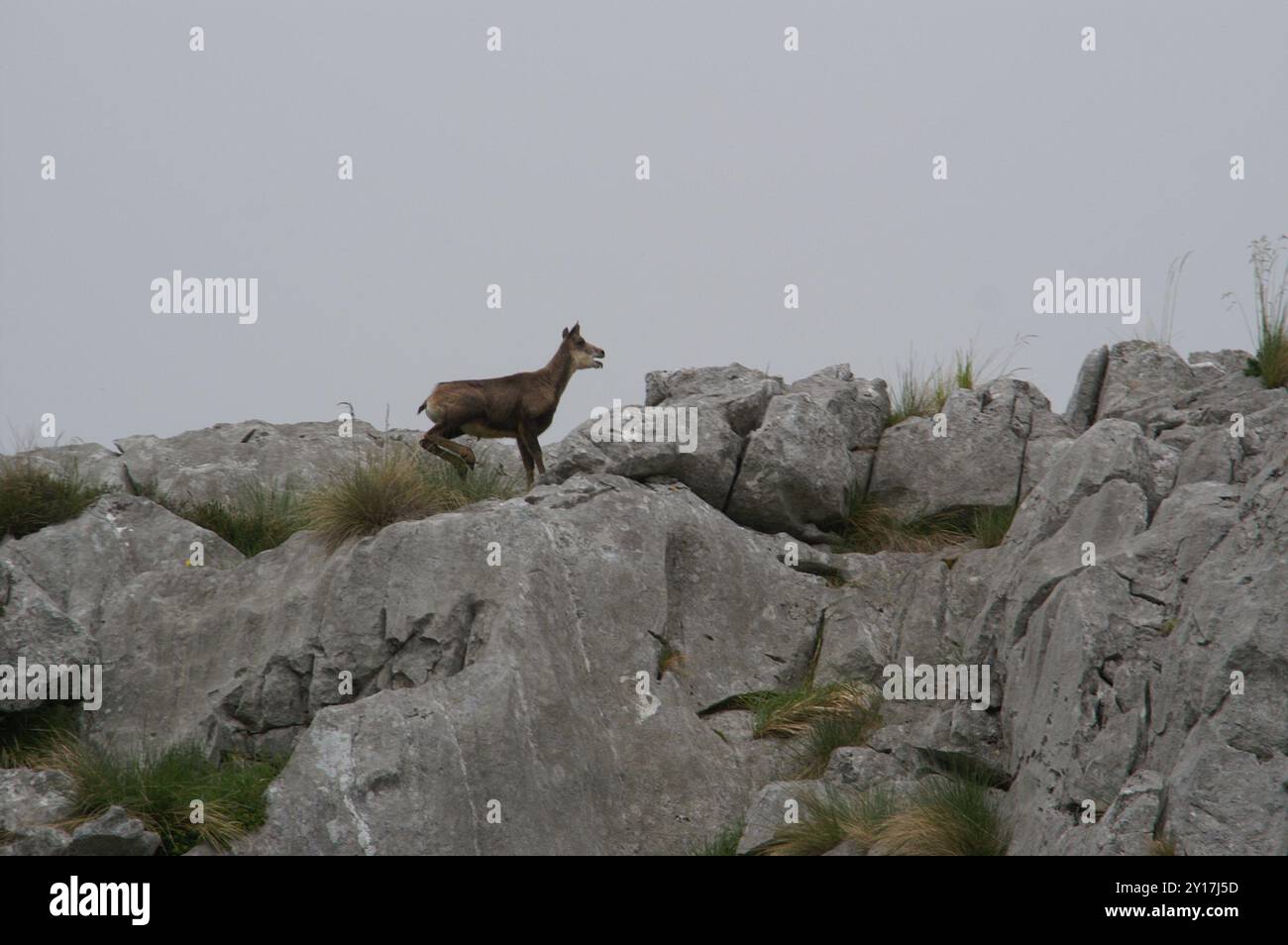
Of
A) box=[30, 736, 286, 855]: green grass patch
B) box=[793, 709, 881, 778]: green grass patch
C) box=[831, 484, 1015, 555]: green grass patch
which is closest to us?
box=[30, 736, 286, 855]: green grass patch

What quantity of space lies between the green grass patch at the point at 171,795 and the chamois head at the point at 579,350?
5947mm

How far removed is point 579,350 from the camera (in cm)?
1512

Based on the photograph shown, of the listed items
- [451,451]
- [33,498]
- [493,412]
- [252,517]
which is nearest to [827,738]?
[451,451]

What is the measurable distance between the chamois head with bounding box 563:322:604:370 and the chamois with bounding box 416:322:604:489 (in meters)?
0.37

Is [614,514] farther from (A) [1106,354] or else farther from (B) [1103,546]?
(A) [1106,354]

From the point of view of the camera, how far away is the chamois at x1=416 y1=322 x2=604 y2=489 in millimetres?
13562

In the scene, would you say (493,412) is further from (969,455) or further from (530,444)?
(969,455)

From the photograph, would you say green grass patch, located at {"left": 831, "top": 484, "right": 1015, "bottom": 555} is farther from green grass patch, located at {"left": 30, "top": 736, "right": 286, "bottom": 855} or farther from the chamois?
green grass patch, located at {"left": 30, "top": 736, "right": 286, "bottom": 855}

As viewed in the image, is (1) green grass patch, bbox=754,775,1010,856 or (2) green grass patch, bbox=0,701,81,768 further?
(2) green grass patch, bbox=0,701,81,768

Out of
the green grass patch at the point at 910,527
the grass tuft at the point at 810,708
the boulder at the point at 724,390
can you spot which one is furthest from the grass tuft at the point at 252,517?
the green grass patch at the point at 910,527

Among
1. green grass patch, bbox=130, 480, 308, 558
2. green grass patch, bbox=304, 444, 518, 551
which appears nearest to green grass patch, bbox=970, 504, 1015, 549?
green grass patch, bbox=304, 444, 518, 551

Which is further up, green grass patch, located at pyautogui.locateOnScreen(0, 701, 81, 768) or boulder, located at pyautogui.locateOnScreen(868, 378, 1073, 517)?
boulder, located at pyautogui.locateOnScreen(868, 378, 1073, 517)
